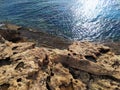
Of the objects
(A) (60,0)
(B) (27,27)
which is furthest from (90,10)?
(B) (27,27)

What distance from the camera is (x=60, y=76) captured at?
22281 mm

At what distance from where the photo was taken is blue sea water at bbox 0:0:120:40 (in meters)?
51.5

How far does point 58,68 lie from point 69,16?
39363 millimetres

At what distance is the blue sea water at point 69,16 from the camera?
51.5 metres

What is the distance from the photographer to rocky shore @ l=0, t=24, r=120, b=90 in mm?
19062

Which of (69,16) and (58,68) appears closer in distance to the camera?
(58,68)

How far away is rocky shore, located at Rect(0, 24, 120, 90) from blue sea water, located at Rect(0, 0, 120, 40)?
74.5 feet

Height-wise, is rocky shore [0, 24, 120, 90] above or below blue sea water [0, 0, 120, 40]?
above

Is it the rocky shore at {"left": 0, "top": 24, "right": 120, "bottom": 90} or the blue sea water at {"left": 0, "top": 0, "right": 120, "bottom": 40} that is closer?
the rocky shore at {"left": 0, "top": 24, "right": 120, "bottom": 90}

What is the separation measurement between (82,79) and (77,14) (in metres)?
40.9

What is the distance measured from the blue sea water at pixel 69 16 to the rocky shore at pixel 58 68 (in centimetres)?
2270

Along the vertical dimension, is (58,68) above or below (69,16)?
above

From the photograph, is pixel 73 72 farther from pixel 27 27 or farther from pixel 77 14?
pixel 77 14

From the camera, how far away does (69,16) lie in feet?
202
